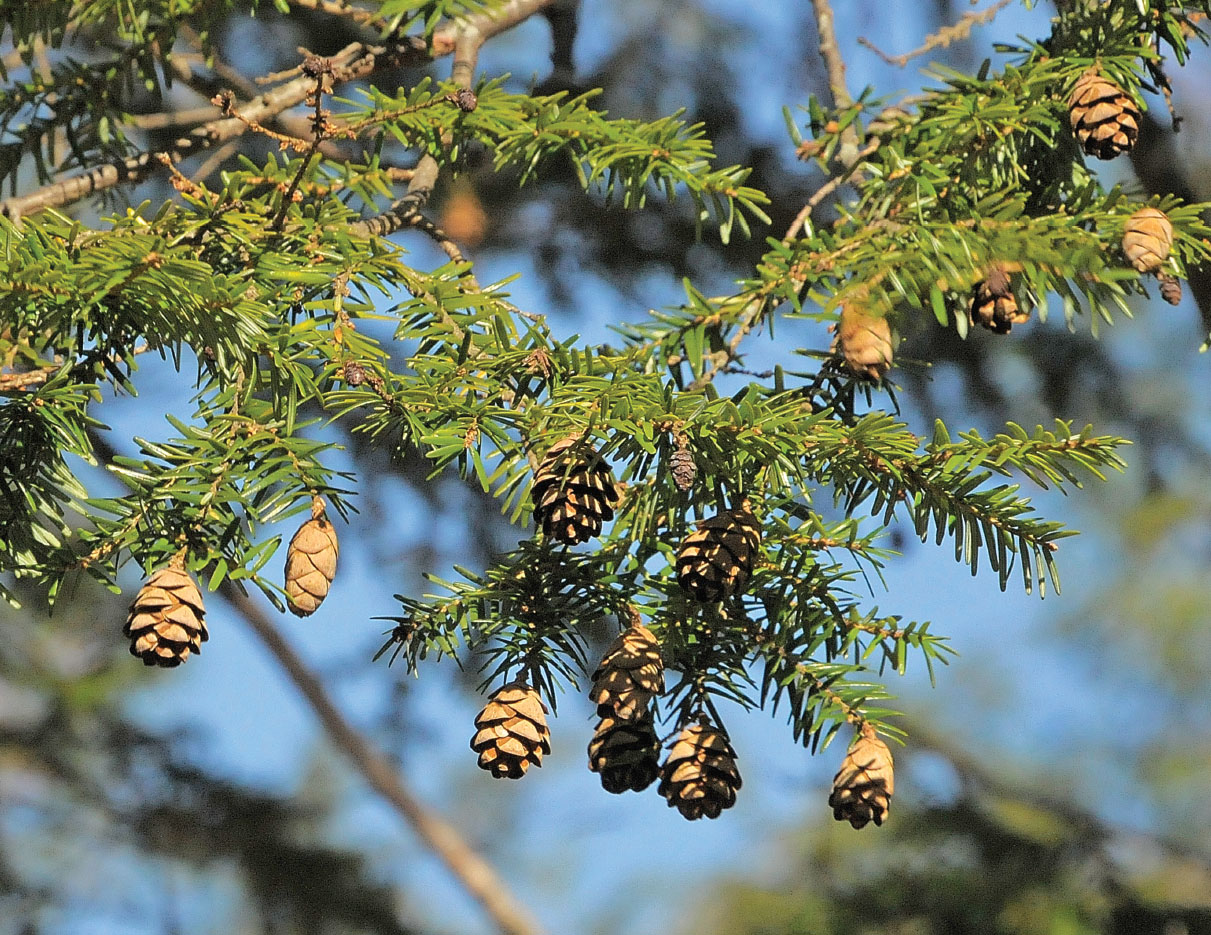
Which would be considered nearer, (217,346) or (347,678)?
(217,346)

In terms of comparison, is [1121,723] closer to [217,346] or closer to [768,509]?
[768,509]

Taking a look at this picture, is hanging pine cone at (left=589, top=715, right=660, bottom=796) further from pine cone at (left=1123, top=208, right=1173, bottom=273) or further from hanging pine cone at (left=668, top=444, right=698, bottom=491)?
pine cone at (left=1123, top=208, right=1173, bottom=273)

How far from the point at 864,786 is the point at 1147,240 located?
351mm

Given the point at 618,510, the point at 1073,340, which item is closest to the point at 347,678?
the point at 1073,340

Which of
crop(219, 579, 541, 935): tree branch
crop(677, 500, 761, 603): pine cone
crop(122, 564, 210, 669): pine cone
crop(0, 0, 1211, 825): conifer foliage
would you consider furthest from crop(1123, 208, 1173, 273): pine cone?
crop(219, 579, 541, 935): tree branch

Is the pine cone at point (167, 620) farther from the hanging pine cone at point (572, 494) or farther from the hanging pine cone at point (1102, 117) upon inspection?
the hanging pine cone at point (1102, 117)

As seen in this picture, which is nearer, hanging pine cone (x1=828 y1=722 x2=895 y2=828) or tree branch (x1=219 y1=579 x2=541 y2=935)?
hanging pine cone (x1=828 y1=722 x2=895 y2=828)

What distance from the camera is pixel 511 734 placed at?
0.72 metres

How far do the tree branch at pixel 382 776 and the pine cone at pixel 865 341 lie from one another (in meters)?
1.49

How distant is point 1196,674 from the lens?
2389 mm

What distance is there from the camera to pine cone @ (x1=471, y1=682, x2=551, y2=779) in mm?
718

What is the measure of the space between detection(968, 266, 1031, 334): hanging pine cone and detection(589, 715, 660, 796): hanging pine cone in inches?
13.1

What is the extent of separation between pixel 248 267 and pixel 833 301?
1.17 ft

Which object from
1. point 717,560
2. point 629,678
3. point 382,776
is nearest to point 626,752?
point 629,678
